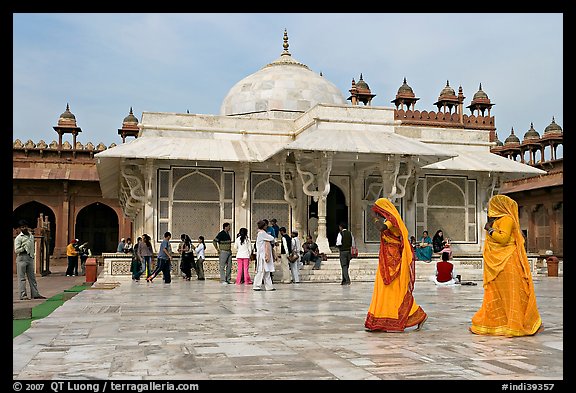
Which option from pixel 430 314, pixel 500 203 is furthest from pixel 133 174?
pixel 500 203

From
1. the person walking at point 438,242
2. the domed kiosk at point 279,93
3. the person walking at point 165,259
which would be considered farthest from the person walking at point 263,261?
the domed kiosk at point 279,93

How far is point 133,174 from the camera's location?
1881 centimetres

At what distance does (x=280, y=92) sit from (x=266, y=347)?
17.7 meters

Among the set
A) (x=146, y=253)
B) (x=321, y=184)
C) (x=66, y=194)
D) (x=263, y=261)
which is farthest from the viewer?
(x=66, y=194)

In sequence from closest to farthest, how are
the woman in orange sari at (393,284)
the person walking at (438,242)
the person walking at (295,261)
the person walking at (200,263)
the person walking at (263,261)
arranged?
the woman in orange sari at (393,284) → the person walking at (263,261) → the person walking at (295,261) → the person walking at (200,263) → the person walking at (438,242)

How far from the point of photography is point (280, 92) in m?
22.4

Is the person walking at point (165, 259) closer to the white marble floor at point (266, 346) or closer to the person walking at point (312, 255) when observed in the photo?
the person walking at point (312, 255)

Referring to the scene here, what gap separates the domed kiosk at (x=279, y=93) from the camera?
72.7ft

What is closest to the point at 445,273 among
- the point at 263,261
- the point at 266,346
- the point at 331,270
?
the point at 331,270

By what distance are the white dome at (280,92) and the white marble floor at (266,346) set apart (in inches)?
555

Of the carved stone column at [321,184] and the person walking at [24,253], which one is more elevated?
the carved stone column at [321,184]

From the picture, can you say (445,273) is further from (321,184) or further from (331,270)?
(321,184)
